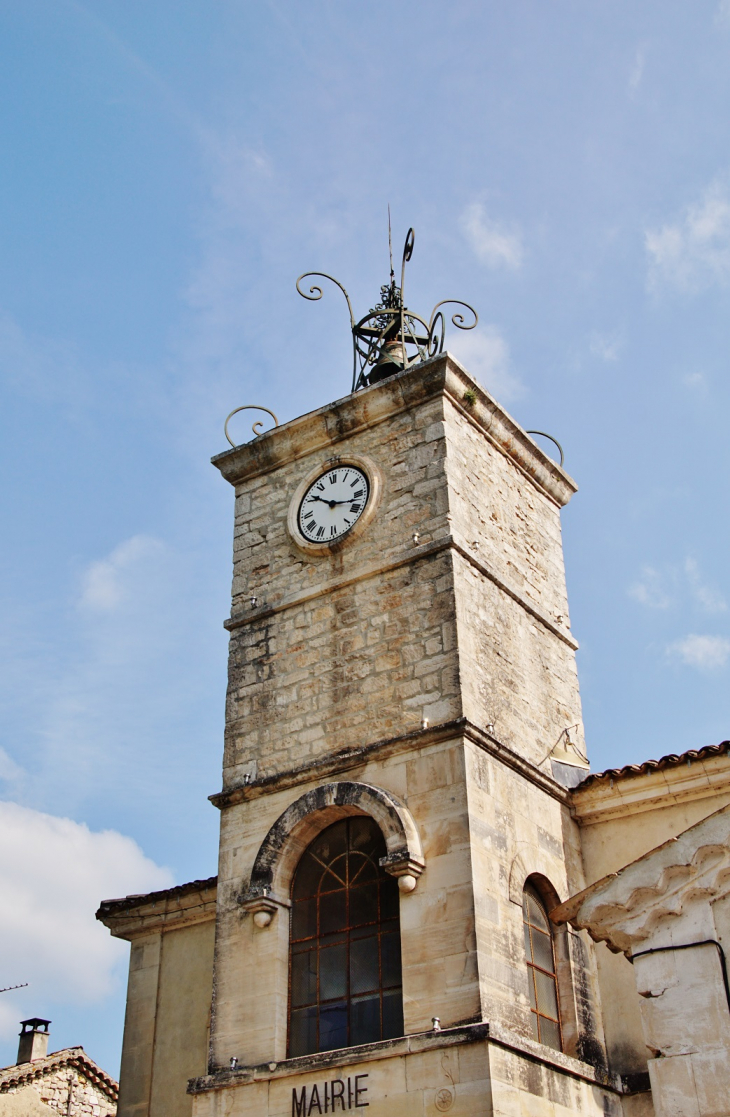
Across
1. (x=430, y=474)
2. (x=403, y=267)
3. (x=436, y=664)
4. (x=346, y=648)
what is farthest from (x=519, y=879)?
(x=403, y=267)

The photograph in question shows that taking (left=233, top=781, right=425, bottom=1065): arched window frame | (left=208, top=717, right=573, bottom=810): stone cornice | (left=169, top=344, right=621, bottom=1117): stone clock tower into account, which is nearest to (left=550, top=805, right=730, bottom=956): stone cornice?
(left=169, top=344, right=621, bottom=1117): stone clock tower

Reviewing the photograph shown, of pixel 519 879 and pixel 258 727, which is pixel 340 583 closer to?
pixel 258 727

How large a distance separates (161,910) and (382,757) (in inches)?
158

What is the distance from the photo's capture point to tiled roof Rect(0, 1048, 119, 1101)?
63.0 feet

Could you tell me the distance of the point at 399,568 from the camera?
1156cm

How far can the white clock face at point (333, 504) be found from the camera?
40.2 ft

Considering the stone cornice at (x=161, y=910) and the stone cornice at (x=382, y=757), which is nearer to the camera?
the stone cornice at (x=382, y=757)

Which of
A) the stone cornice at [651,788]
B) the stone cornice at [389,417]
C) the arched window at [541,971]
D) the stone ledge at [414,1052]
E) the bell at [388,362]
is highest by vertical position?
the bell at [388,362]

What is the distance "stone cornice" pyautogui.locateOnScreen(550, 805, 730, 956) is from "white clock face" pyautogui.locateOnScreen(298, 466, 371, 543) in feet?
15.0

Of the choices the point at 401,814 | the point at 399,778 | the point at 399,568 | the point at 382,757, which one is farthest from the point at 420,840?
the point at 399,568

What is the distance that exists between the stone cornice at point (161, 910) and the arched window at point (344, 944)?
88.0 inches

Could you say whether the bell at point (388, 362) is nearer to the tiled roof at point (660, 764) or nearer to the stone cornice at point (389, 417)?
the stone cornice at point (389, 417)

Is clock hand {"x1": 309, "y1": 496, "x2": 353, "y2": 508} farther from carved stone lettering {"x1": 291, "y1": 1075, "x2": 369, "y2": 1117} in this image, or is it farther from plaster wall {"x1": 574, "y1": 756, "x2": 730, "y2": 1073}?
carved stone lettering {"x1": 291, "y1": 1075, "x2": 369, "y2": 1117}

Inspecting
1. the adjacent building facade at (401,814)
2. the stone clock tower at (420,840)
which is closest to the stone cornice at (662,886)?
the stone clock tower at (420,840)
